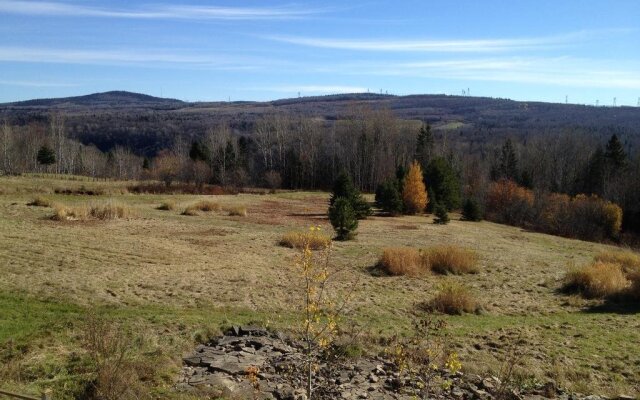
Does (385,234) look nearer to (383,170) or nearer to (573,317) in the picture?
(573,317)

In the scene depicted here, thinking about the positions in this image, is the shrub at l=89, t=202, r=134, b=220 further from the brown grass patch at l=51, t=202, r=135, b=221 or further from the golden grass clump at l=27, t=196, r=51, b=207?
the golden grass clump at l=27, t=196, r=51, b=207

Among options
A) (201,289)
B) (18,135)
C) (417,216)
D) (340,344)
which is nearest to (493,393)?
(340,344)

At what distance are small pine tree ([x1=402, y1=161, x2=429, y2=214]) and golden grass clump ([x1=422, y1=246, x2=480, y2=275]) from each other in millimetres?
24692


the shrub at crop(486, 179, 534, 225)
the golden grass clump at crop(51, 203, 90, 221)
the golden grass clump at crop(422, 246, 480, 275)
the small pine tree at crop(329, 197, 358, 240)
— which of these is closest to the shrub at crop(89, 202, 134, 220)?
the golden grass clump at crop(51, 203, 90, 221)

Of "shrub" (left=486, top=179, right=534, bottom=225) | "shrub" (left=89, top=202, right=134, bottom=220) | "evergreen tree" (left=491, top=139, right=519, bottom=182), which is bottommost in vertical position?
"shrub" (left=486, top=179, right=534, bottom=225)

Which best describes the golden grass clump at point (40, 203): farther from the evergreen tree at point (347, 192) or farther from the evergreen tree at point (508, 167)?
the evergreen tree at point (508, 167)

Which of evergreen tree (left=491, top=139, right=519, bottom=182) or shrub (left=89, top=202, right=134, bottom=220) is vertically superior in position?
evergreen tree (left=491, top=139, right=519, bottom=182)

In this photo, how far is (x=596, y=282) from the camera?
62.9 feet

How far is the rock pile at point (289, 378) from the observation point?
9.02m

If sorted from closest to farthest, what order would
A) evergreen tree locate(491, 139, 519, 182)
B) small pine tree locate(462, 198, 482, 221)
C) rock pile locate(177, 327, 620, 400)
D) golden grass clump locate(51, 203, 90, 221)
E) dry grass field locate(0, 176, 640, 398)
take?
rock pile locate(177, 327, 620, 400), dry grass field locate(0, 176, 640, 398), golden grass clump locate(51, 203, 90, 221), small pine tree locate(462, 198, 482, 221), evergreen tree locate(491, 139, 519, 182)

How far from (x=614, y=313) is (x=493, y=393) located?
31.3ft

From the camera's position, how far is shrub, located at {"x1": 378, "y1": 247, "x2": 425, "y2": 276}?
20422 millimetres

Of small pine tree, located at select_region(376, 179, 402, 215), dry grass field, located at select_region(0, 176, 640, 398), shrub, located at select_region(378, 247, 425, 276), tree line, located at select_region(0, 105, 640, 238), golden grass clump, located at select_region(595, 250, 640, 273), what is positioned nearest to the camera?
dry grass field, located at select_region(0, 176, 640, 398)

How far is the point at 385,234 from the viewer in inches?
1245
